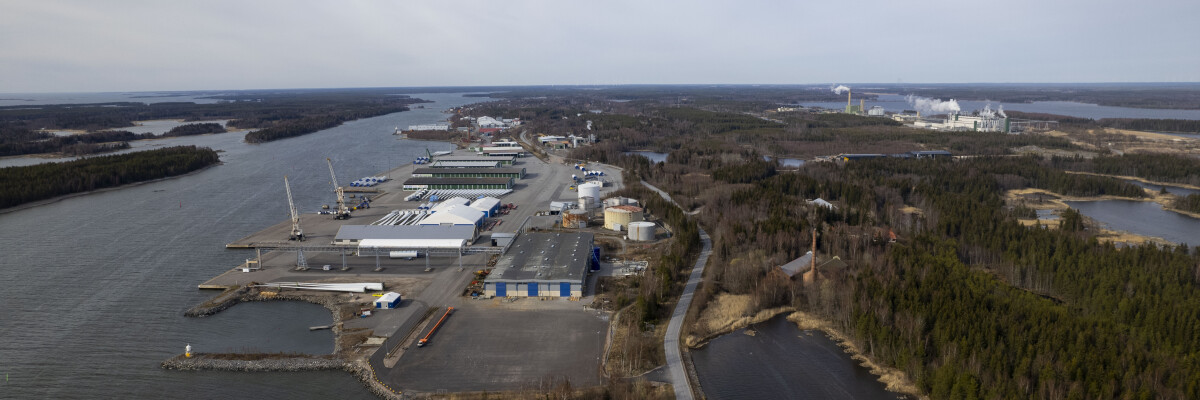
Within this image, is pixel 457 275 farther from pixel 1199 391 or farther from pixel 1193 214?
pixel 1193 214

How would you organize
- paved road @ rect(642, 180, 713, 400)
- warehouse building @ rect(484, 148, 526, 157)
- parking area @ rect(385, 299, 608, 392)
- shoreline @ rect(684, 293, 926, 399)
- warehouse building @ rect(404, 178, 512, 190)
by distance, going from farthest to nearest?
warehouse building @ rect(484, 148, 526, 157) < warehouse building @ rect(404, 178, 512, 190) < shoreline @ rect(684, 293, 926, 399) < parking area @ rect(385, 299, 608, 392) < paved road @ rect(642, 180, 713, 400)

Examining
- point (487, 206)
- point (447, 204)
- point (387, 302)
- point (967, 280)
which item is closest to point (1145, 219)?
point (967, 280)

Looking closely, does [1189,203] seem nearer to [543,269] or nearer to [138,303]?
[543,269]

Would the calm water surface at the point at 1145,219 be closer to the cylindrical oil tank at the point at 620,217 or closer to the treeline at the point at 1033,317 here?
the treeline at the point at 1033,317

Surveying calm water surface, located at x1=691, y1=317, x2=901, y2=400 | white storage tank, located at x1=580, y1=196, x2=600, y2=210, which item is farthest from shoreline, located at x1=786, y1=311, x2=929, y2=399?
white storage tank, located at x1=580, y1=196, x2=600, y2=210

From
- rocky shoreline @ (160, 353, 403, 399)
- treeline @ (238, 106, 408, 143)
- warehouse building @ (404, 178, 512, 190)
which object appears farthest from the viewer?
treeline @ (238, 106, 408, 143)

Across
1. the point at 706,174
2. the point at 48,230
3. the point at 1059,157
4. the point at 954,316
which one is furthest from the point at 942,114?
the point at 48,230

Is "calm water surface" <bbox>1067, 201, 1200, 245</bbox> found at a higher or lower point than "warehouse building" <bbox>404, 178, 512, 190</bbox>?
lower

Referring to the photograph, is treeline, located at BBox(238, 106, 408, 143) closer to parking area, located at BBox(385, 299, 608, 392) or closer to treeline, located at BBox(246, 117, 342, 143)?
treeline, located at BBox(246, 117, 342, 143)
